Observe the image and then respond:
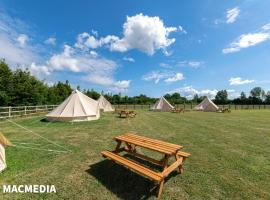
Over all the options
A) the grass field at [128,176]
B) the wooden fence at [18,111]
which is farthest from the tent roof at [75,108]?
the grass field at [128,176]

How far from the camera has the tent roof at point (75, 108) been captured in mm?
12352

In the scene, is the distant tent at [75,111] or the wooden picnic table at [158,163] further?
the distant tent at [75,111]

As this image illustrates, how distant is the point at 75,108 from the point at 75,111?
310mm

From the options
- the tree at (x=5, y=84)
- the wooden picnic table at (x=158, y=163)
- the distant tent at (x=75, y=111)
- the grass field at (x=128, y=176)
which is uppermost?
the tree at (x=5, y=84)

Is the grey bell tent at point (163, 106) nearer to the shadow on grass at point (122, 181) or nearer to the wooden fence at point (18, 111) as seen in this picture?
the wooden fence at point (18, 111)

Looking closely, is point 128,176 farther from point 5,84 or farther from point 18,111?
point 5,84

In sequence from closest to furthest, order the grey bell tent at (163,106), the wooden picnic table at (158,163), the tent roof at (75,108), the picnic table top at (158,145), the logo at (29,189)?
1. the wooden picnic table at (158,163)
2. the logo at (29,189)
3. the picnic table top at (158,145)
4. the tent roof at (75,108)
5. the grey bell tent at (163,106)

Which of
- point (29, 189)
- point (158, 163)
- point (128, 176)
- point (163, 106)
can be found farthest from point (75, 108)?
point (163, 106)

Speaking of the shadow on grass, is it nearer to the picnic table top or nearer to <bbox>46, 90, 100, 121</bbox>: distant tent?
the picnic table top

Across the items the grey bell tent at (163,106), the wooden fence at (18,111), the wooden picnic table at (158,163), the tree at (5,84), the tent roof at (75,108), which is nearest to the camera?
the wooden picnic table at (158,163)

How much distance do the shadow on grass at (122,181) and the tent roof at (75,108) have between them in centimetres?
879

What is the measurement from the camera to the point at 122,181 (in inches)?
141

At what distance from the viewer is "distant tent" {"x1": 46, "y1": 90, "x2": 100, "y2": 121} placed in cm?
1223

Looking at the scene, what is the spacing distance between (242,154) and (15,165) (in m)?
6.52
